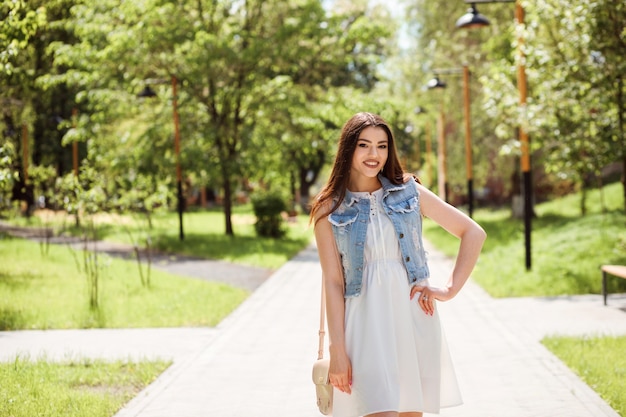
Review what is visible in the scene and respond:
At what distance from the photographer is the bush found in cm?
2608

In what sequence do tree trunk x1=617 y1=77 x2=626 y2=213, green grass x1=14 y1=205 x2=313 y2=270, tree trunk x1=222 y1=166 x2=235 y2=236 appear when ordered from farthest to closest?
tree trunk x1=222 y1=166 x2=235 y2=236, green grass x1=14 y1=205 x2=313 y2=270, tree trunk x1=617 y1=77 x2=626 y2=213

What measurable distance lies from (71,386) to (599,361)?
442 cm

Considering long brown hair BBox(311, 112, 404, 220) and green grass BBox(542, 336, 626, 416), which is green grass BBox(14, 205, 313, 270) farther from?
long brown hair BBox(311, 112, 404, 220)

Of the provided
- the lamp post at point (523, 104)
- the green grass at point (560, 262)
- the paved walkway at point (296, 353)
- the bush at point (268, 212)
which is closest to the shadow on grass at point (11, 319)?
the paved walkway at point (296, 353)

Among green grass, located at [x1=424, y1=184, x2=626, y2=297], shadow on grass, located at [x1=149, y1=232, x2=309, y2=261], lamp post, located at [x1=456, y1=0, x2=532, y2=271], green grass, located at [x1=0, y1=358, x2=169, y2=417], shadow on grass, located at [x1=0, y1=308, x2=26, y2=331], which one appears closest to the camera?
green grass, located at [x1=0, y1=358, x2=169, y2=417]

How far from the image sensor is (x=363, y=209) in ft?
12.5

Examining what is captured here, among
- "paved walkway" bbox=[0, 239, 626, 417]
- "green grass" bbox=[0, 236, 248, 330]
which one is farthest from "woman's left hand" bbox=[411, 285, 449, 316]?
"green grass" bbox=[0, 236, 248, 330]

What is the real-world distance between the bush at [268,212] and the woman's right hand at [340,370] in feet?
73.2

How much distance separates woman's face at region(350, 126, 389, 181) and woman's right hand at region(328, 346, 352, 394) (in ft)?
2.50

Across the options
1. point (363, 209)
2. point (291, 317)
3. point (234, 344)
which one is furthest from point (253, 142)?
point (363, 209)

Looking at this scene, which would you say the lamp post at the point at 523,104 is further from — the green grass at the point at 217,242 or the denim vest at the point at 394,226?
the denim vest at the point at 394,226

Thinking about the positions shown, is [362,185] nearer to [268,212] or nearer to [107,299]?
[107,299]

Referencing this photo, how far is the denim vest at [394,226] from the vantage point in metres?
3.78

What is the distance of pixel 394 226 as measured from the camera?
3.82m
